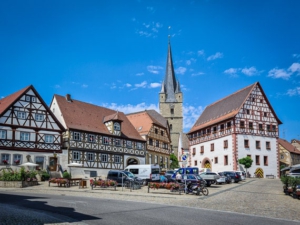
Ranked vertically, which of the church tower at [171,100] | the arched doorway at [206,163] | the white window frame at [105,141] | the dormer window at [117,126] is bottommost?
the arched doorway at [206,163]

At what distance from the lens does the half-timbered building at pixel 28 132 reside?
37594 mm

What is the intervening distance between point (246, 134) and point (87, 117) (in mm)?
24811

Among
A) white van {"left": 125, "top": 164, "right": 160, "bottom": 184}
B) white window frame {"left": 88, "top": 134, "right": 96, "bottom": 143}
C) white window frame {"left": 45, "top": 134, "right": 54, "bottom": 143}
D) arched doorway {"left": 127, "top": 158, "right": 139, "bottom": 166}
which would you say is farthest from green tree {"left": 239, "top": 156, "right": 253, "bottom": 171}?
white window frame {"left": 45, "top": 134, "right": 54, "bottom": 143}

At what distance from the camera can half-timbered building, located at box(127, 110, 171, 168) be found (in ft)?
187

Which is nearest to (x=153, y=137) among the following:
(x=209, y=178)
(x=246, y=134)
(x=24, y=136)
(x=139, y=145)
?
(x=139, y=145)

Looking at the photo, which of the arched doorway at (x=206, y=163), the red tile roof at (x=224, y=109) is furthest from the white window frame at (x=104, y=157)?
the arched doorway at (x=206, y=163)

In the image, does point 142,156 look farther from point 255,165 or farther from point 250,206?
point 250,206

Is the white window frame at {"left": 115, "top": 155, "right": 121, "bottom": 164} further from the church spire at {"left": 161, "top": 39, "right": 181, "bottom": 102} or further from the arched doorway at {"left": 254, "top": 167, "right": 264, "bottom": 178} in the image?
the church spire at {"left": 161, "top": 39, "right": 181, "bottom": 102}

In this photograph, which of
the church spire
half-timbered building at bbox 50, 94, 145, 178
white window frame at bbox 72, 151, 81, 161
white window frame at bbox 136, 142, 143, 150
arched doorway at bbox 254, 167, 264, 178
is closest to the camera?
white window frame at bbox 72, 151, 81, 161

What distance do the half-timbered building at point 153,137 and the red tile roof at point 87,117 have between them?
2.79m

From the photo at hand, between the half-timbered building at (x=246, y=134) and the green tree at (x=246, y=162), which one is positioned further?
the half-timbered building at (x=246, y=134)

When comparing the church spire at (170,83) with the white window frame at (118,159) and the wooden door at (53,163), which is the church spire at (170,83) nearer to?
the white window frame at (118,159)

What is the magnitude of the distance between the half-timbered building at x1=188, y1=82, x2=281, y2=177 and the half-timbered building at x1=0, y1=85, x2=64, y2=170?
1061 inches

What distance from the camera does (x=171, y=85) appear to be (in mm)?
111938
